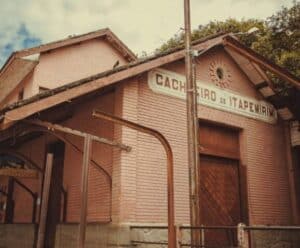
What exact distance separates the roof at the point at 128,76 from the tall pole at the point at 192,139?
1275 mm

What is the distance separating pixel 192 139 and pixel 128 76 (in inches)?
81.3

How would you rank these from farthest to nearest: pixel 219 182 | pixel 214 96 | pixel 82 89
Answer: pixel 214 96
pixel 219 182
pixel 82 89

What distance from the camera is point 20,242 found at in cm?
1144

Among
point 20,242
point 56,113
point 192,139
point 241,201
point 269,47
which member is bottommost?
point 20,242

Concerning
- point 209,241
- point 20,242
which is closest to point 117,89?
point 209,241

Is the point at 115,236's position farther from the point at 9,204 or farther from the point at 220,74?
the point at 9,204

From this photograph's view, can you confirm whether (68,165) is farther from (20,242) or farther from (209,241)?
(209,241)

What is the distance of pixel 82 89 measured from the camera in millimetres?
7387

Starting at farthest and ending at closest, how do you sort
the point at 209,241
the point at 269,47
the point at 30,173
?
the point at 269,47, the point at 209,241, the point at 30,173

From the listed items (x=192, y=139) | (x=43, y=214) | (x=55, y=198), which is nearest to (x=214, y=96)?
(x=192, y=139)

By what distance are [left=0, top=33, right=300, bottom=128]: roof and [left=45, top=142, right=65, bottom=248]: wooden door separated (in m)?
3.67

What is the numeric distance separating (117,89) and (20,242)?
5723 millimetres

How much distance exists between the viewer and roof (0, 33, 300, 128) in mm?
6719

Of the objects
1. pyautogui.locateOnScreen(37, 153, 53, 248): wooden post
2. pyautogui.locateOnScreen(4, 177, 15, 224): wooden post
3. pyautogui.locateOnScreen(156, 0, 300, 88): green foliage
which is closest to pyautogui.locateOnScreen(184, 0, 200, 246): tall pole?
pyautogui.locateOnScreen(37, 153, 53, 248): wooden post
